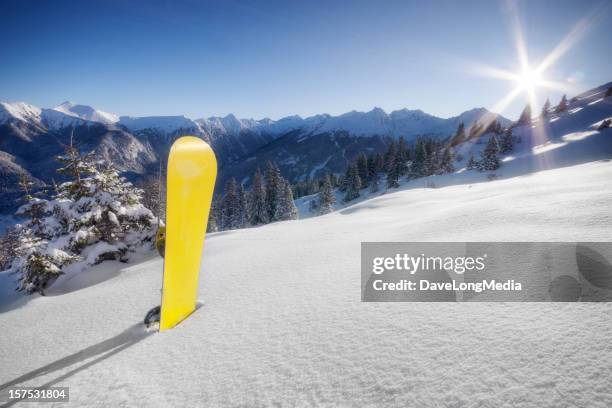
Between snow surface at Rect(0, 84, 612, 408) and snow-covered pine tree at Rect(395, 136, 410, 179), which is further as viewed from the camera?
snow-covered pine tree at Rect(395, 136, 410, 179)

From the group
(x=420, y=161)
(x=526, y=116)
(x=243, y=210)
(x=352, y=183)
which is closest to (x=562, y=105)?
(x=526, y=116)

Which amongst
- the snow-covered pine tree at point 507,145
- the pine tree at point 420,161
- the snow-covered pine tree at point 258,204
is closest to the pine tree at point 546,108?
the snow-covered pine tree at point 507,145

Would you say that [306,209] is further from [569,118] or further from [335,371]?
[569,118]

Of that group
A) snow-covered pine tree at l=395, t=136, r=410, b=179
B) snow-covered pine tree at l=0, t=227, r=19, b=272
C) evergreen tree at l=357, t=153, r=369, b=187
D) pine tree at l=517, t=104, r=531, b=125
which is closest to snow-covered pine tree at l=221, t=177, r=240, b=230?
snow-covered pine tree at l=0, t=227, r=19, b=272

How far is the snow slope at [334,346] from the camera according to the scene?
6.31 ft

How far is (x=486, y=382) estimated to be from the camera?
190cm

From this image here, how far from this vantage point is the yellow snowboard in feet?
13.2

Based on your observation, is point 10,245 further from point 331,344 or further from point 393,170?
point 393,170

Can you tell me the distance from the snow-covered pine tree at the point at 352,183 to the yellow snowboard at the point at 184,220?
158ft

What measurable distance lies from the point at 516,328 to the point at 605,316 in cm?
73

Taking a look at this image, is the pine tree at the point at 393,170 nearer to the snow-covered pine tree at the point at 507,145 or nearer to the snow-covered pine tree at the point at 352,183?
the snow-covered pine tree at the point at 352,183

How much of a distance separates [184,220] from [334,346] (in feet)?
10.2

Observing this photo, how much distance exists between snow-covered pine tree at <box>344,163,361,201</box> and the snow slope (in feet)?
150

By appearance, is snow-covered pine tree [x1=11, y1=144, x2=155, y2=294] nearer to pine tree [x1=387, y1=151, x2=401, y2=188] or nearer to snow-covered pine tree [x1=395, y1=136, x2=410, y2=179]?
pine tree [x1=387, y1=151, x2=401, y2=188]
